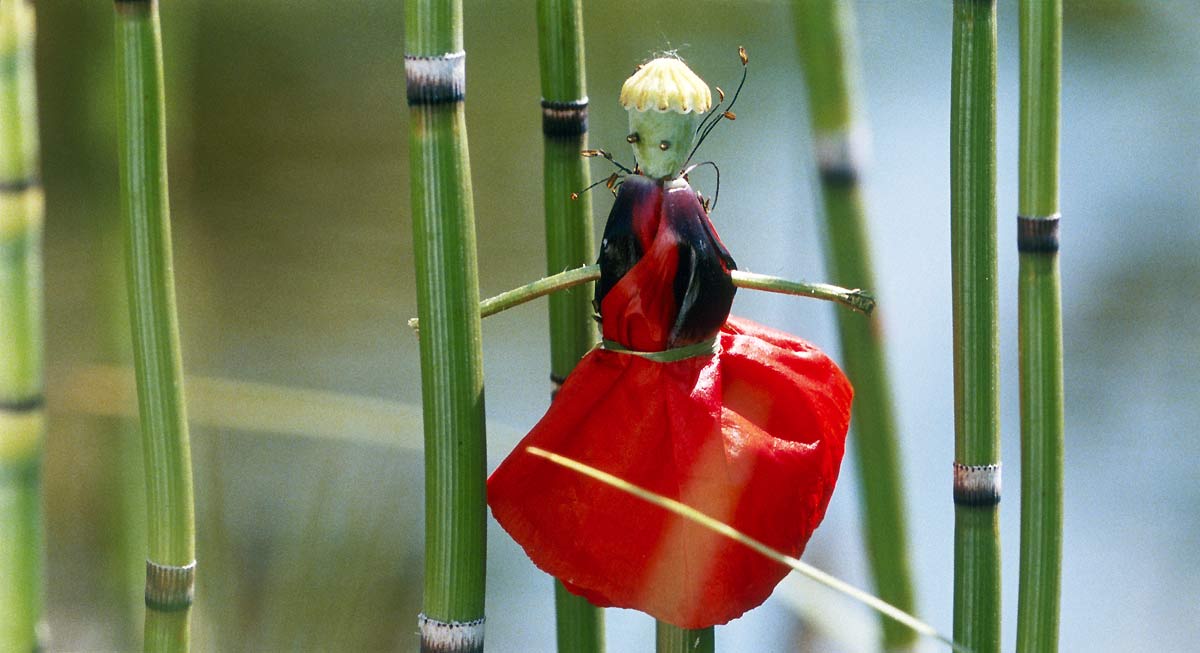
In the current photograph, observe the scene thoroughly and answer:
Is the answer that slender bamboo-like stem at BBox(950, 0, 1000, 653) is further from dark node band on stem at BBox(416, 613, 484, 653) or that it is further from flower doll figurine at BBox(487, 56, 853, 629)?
dark node band on stem at BBox(416, 613, 484, 653)

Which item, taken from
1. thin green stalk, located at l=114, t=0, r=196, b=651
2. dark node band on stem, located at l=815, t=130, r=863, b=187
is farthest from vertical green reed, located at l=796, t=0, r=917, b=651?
thin green stalk, located at l=114, t=0, r=196, b=651

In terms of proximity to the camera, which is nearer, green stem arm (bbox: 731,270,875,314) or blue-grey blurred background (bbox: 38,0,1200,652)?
green stem arm (bbox: 731,270,875,314)

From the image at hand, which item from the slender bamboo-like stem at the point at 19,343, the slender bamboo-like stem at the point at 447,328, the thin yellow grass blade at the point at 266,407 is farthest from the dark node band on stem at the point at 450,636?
the thin yellow grass blade at the point at 266,407

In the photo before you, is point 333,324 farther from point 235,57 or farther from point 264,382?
point 235,57

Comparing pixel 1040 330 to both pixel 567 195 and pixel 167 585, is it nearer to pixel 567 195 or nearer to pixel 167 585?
pixel 567 195

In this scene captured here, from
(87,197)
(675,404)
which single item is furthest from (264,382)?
(675,404)

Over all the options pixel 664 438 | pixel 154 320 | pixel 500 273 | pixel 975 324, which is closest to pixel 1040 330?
pixel 975 324

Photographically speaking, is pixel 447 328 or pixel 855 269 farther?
pixel 855 269
